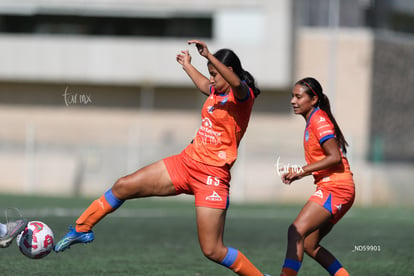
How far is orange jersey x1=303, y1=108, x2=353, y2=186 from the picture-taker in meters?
7.38

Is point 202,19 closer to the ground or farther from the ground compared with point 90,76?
farther from the ground

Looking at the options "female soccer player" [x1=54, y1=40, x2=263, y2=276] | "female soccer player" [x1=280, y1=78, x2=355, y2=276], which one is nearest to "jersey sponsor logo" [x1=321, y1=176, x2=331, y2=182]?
"female soccer player" [x1=280, y1=78, x2=355, y2=276]

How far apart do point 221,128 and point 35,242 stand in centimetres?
187

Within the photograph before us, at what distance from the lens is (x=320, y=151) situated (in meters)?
7.46

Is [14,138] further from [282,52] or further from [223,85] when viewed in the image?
[223,85]

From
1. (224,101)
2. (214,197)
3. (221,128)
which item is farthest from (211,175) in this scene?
(224,101)

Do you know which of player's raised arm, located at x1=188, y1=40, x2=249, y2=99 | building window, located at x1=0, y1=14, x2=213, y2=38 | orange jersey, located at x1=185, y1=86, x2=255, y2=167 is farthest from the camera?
building window, located at x1=0, y1=14, x2=213, y2=38

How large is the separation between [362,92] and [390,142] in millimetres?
2584

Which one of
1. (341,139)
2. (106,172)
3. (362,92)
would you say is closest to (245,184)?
(106,172)

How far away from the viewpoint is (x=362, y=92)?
1222 inches

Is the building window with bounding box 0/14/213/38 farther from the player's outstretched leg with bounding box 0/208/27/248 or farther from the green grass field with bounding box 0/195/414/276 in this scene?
the player's outstretched leg with bounding box 0/208/27/248

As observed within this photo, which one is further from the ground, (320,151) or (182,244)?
(320,151)

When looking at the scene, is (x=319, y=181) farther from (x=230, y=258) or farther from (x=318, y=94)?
(x=230, y=258)

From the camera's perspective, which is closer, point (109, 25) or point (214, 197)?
point (214, 197)
